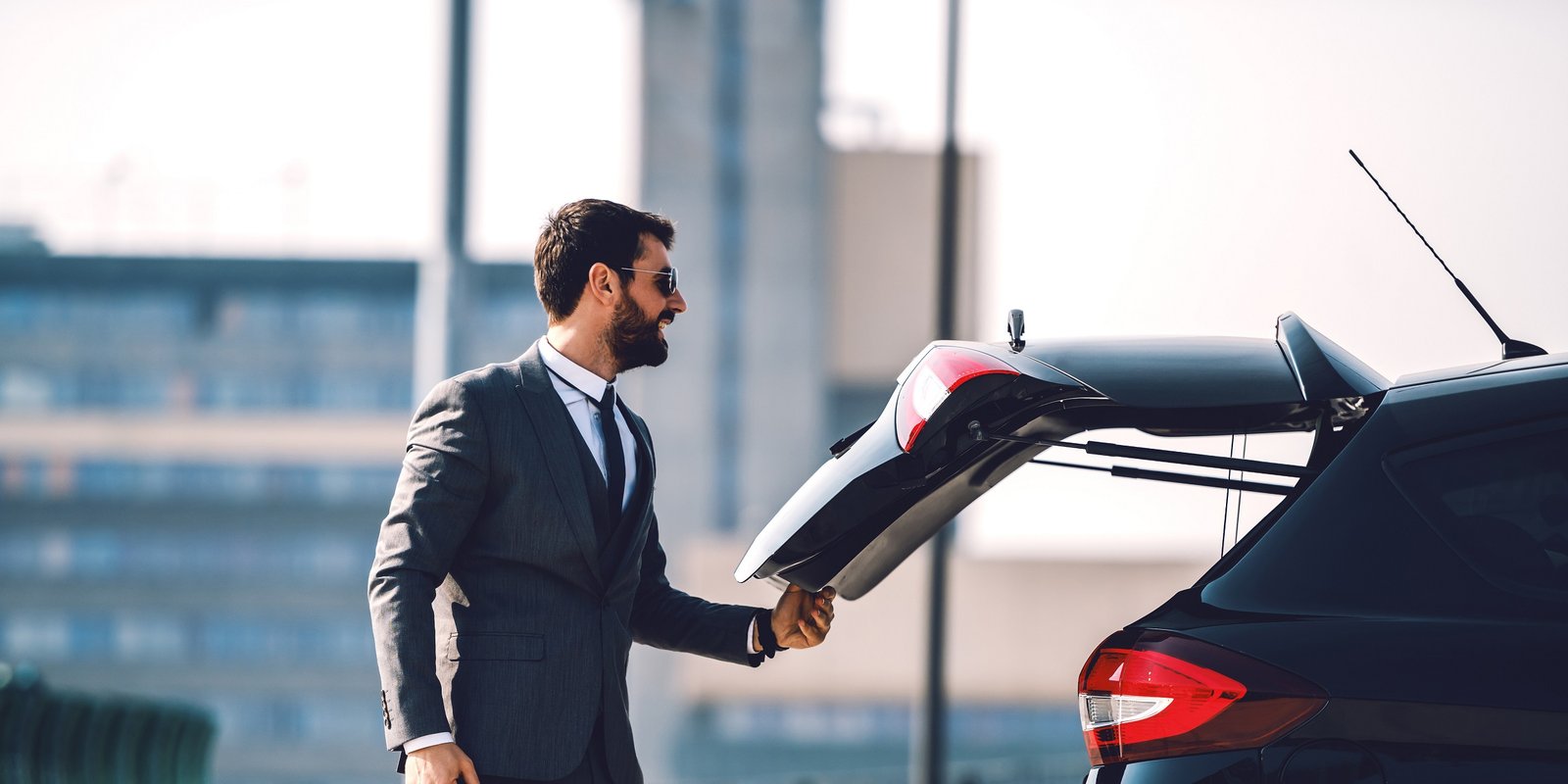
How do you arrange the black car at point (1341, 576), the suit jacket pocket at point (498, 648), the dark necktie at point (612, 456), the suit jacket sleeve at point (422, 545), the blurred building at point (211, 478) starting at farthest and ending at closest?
the blurred building at point (211, 478)
the dark necktie at point (612, 456)
the suit jacket pocket at point (498, 648)
the suit jacket sleeve at point (422, 545)
the black car at point (1341, 576)

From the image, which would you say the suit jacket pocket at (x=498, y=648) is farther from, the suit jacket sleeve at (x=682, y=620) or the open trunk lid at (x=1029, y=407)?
the suit jacket sleeve at (x=682, y=620)

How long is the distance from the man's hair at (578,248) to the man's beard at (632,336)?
0.06 m

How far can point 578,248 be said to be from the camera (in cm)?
269

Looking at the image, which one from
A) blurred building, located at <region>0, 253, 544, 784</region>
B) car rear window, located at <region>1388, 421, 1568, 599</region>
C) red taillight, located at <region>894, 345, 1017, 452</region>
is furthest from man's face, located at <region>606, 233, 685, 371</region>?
blurred building, located at <region>0, 253, 544, 784</region>

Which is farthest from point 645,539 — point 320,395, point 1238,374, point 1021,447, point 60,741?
point 320,395

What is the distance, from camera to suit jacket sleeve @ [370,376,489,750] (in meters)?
2.35

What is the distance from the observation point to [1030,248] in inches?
575

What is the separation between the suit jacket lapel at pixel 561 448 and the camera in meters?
2.53

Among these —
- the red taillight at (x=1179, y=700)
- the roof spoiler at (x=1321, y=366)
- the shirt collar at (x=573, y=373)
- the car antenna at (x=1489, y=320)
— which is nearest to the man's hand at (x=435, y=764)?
the shirt collar at (x=573, y=373)

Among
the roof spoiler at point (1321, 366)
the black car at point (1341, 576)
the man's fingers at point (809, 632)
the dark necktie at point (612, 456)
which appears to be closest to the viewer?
the black car at point (1341, 576)

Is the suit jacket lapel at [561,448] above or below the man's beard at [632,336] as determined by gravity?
below

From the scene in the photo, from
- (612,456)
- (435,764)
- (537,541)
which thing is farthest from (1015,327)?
(435,764)

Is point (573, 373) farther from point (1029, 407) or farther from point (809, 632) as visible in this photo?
point (1029, 407)

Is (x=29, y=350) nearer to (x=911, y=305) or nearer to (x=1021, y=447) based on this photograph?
(x=911, y=305)
